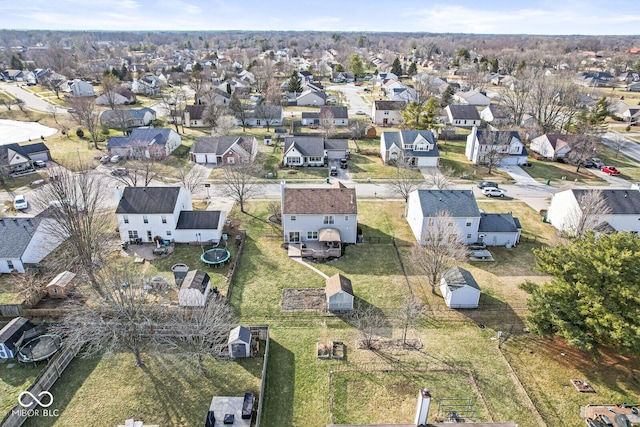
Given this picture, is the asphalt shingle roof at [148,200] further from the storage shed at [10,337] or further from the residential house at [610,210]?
the residential house at [610,210]

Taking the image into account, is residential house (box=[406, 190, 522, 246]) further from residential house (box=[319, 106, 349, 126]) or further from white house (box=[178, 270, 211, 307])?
residential house (box=[319, 106, 349, 126])

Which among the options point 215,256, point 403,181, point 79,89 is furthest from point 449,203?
point 79,89

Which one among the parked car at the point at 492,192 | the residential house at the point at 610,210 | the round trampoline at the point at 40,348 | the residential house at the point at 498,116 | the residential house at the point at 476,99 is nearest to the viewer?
the round trampoline at the point at 40,348

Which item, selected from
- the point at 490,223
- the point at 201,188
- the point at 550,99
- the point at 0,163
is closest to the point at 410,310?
the point at 490,223

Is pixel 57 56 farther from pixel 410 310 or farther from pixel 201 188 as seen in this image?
pixel 410 310

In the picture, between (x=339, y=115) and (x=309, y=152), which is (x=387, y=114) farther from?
(x=309, y=152)

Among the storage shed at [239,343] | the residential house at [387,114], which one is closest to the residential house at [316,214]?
the storage shed at [239,343]
